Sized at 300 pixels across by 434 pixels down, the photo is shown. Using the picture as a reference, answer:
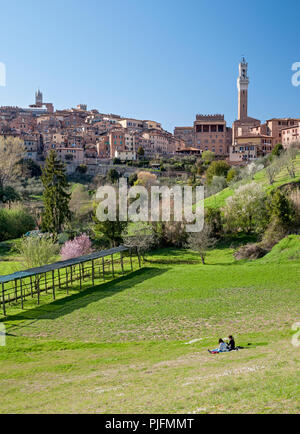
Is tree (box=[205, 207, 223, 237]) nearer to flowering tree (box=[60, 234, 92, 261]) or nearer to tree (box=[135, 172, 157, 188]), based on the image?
flowering tree (box=[60, 234, 92, 261])

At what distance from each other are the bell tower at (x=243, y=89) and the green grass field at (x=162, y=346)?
115964 mm

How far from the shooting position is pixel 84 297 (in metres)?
27.5

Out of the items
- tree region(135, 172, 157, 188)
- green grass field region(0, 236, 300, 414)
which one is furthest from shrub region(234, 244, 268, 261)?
tree region(135, 172, 157, 188)

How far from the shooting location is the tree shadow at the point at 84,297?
23297 mm

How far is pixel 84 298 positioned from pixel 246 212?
24.9 m

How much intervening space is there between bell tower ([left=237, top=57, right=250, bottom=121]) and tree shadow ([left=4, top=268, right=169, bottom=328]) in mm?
114639

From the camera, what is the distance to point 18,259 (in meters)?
44.1

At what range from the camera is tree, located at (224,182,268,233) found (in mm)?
45906

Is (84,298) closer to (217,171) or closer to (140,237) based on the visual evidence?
(140,237)

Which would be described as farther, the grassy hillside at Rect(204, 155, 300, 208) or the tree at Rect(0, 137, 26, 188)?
the tree at Rect(0, 137, 26, 188)

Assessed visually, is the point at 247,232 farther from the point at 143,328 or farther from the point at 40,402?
the point at 40,402

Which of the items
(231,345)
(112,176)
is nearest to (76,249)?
(231,345)

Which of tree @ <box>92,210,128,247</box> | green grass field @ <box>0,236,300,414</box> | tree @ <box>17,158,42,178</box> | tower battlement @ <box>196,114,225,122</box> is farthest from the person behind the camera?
tower battlement @ <box>196,114,225,122</box>

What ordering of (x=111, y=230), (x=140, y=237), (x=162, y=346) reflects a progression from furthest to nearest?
(x=111, y=230) < (x=140, y=237) < (x=162, y=346)
